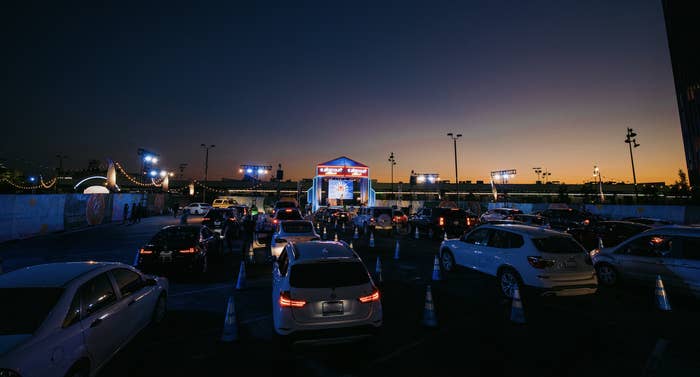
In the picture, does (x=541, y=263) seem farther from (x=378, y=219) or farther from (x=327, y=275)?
(x=378, y=219)

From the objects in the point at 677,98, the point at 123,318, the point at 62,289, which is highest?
the point at 677,98

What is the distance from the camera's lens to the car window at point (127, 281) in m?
4.65

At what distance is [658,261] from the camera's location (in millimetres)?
7633

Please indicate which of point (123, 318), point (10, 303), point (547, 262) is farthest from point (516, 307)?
point (10, 303)

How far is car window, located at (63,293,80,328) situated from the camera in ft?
11.2

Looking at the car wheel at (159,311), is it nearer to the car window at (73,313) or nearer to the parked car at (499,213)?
the car window at (73,313)

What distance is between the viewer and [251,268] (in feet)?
37.6

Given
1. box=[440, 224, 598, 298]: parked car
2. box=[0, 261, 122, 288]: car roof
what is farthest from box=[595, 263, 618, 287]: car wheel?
box=[0, 261, 122, 288]: car roof

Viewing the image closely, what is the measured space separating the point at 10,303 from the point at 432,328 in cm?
602

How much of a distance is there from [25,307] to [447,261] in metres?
10.1

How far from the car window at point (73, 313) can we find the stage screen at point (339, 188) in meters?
43.2

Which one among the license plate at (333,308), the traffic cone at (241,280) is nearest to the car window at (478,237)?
the license plate at (333,308)

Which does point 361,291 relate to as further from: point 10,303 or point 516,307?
point 10,303

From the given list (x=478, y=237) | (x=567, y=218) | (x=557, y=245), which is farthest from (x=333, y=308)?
(x=567, y=218)
